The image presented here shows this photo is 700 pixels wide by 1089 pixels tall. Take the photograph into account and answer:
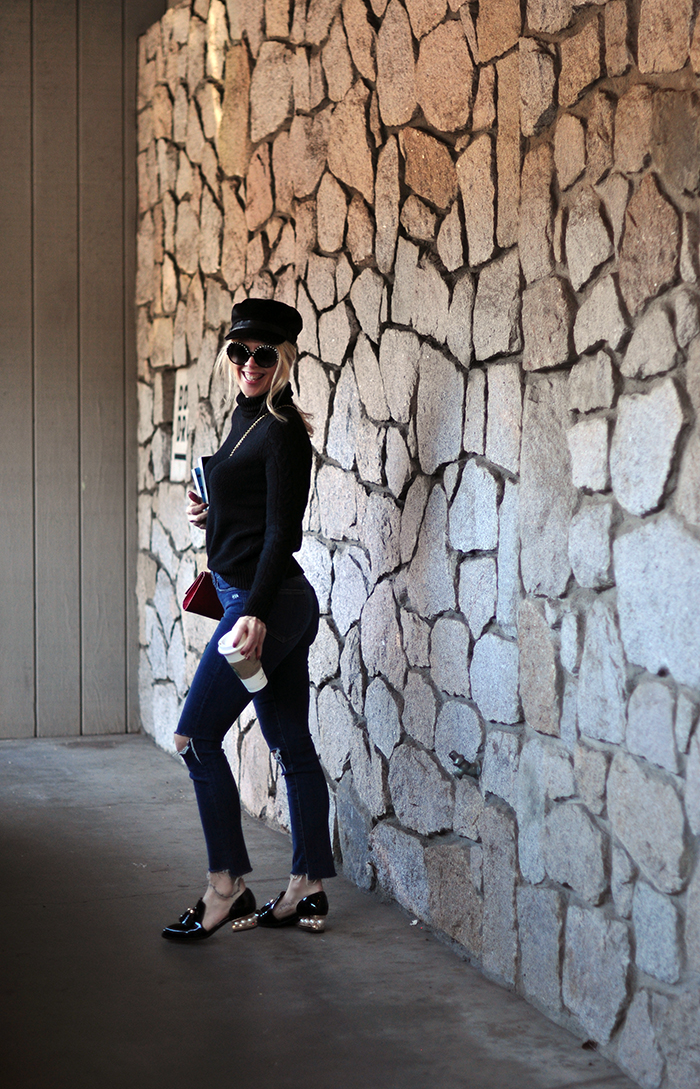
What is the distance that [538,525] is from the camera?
2459mm

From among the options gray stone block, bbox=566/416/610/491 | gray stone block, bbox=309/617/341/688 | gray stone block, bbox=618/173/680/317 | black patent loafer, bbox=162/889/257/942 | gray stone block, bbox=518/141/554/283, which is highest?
gray stone block, bbox=518/141/554/283

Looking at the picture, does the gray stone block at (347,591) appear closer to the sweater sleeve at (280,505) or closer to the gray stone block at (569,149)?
the sweater sleeve at (280,505)

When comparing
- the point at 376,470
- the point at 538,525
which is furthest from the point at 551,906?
the point at 376,470

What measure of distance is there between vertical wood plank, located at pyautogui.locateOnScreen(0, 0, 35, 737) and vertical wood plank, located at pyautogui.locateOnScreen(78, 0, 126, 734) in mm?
254

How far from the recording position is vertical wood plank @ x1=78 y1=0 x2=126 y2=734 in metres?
5.47

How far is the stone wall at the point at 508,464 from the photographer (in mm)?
2055

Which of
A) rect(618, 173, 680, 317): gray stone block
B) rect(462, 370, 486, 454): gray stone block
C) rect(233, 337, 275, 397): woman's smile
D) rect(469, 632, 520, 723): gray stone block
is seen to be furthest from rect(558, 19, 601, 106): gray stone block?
rect(469, 632, 520, 723): gray stone block

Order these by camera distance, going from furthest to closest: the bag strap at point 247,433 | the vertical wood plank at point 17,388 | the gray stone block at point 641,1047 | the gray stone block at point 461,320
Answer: the vertical wood plank at point 17,388 < the bag strap at point 247,433 < the gray stone block at point 461,320 < the gray stone block at point 641,1047

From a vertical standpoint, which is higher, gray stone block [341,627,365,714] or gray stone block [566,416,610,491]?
gray stone block [566,416,610,491]

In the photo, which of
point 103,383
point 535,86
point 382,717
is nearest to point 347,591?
point 382,717

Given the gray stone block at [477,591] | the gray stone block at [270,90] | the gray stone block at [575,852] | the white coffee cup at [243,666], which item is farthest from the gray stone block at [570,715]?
the gray stone block at [270,90]

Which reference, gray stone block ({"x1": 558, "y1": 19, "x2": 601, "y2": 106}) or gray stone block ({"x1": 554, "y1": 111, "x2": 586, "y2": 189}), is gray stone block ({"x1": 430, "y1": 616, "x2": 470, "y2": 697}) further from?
gray stone block ({"x1": 558, "y1": 19, "x2": 601, "y2": 106})

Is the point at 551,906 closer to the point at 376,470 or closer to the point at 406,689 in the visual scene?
the point at 406,689

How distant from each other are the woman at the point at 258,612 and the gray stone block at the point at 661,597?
921 millimetres
